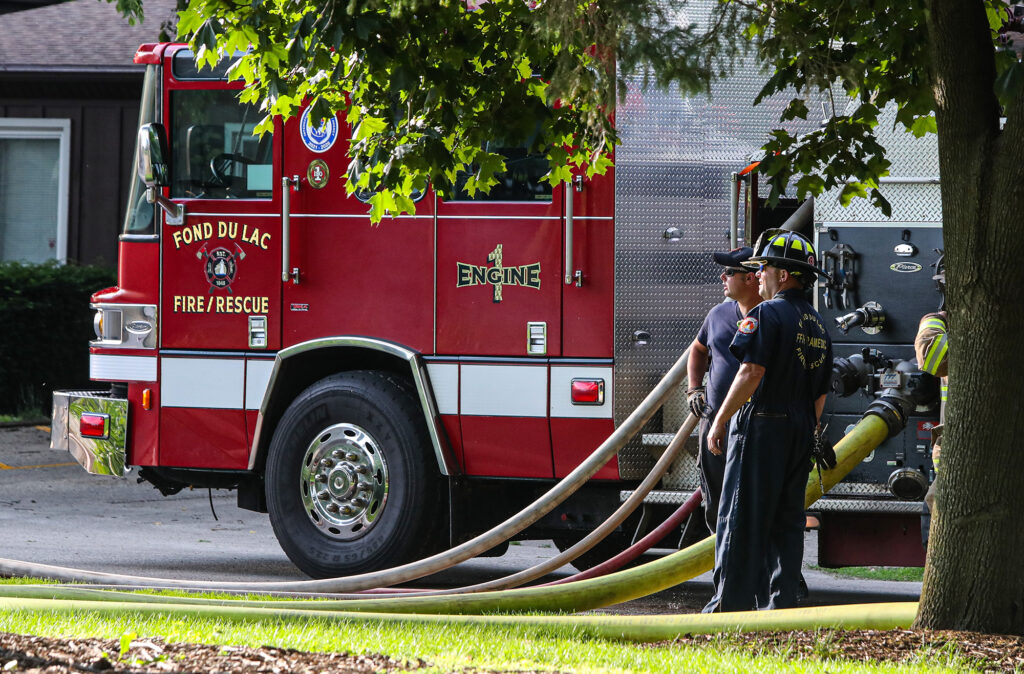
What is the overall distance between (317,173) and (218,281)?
0.88 meters

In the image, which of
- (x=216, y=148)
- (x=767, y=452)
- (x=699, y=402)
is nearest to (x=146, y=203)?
(x=216, y=148)

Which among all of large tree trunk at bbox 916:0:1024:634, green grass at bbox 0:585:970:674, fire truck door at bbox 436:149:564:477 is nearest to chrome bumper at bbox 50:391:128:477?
fire truck door at bbox 436:149:564:477

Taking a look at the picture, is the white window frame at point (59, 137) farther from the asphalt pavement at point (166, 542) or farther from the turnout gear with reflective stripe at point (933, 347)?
the turnout gear with reflective stripe at point (933, 347)

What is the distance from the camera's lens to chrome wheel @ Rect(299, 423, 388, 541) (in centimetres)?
754

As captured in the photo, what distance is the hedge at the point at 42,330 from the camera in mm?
15328

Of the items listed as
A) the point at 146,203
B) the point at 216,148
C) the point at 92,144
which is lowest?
the point at 146,203

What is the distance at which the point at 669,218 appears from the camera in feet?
24.0

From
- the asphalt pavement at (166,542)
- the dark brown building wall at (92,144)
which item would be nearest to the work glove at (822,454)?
the asphalt pavement at (166,542)

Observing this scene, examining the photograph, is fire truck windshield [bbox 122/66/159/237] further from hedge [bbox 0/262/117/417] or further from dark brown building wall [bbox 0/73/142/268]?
dark brown building wall [bbox 0/73/142/268]

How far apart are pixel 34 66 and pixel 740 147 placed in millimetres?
12720

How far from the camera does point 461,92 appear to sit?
213 inches

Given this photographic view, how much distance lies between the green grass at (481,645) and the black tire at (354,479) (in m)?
2.26

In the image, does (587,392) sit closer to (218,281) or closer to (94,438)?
(218,281)

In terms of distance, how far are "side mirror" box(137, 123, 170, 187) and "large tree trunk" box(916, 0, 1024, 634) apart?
4.59m
